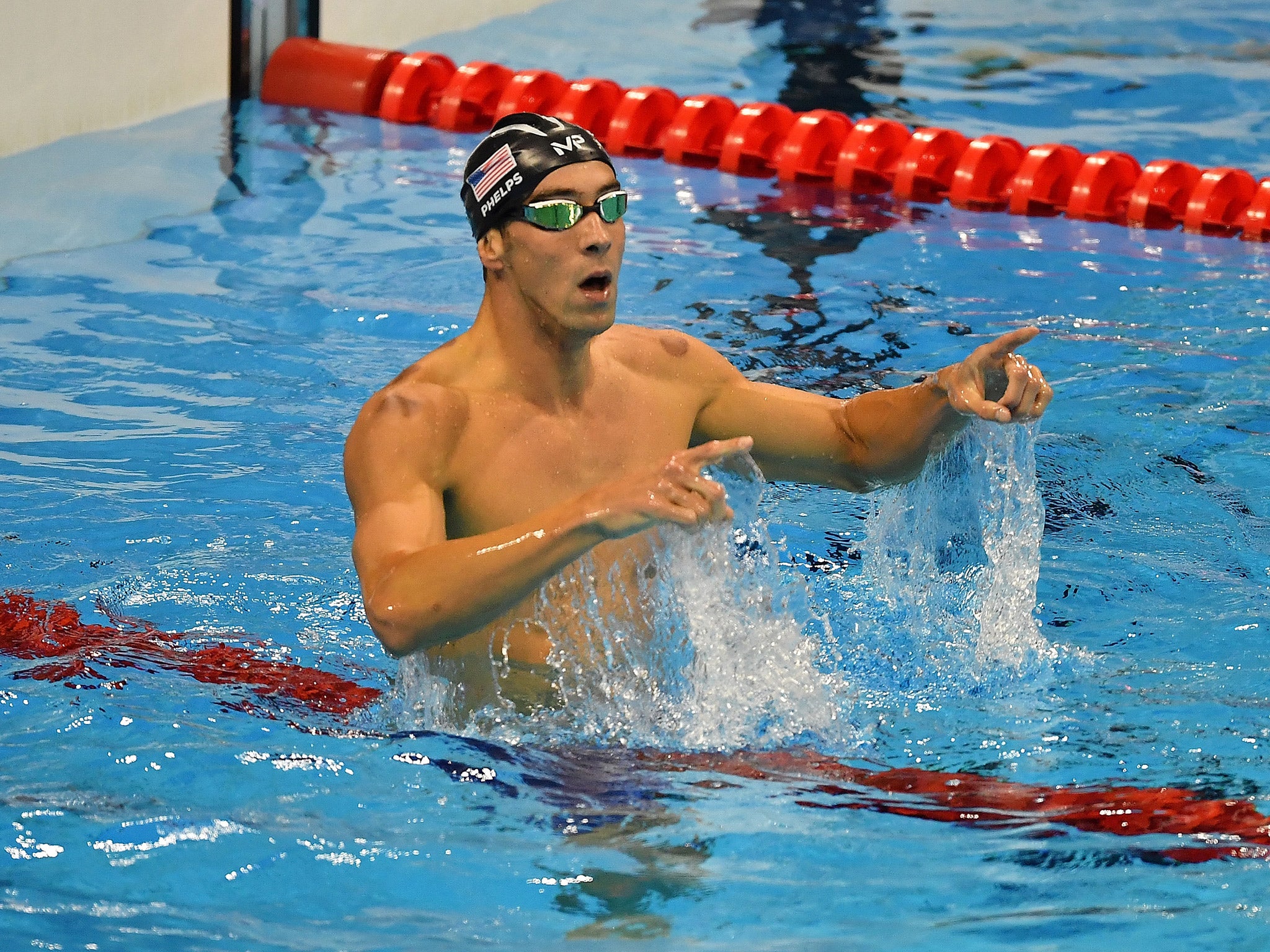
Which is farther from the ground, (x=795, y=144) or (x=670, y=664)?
(x=795, y=144)

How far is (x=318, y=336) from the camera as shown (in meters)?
5.88

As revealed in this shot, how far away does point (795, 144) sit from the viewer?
8.18m

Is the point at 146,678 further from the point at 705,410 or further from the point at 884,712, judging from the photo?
the point at 884,712

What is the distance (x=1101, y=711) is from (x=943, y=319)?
3127 mm

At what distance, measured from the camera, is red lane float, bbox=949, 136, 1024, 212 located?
25.6 ft

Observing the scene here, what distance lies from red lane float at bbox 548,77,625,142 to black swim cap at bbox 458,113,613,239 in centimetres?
569

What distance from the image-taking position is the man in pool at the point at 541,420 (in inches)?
102

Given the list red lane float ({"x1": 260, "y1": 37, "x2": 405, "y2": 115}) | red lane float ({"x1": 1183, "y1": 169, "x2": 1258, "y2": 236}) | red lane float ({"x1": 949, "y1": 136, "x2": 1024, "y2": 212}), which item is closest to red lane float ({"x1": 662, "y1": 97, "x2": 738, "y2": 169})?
red lane float ({"x1": 949, "y1": 136, "x2": 1024, "y2": 212})

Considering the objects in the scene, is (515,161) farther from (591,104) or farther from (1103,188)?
(591,104)

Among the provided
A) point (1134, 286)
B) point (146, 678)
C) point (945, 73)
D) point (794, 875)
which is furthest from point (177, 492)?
point (945, 73)

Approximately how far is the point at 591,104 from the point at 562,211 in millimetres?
6050

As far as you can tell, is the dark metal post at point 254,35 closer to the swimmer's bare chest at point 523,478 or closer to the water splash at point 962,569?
the water splash at point 962,569

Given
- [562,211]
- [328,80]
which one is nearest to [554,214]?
[562,211]

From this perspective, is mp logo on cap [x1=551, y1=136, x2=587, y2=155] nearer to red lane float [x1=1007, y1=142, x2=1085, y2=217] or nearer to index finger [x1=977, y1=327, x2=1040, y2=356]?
index finger [x1=977, y1=327, x2=1040, y2=356]
